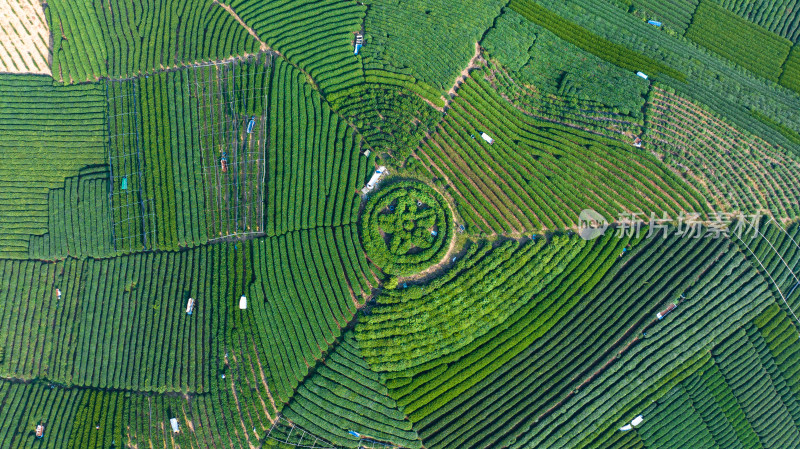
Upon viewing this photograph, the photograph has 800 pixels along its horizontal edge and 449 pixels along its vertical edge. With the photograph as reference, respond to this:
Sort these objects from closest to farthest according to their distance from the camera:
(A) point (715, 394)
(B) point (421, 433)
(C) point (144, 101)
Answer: (B) point (421, 433) < (A) point (715, 394) < (C) point (144, 101)

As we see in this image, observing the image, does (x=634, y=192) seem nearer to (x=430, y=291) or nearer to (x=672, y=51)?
(x=672, y=51)

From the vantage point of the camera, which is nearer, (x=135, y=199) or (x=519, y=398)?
(x=519, y=398)

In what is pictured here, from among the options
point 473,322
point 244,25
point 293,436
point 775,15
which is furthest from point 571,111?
point 293,436

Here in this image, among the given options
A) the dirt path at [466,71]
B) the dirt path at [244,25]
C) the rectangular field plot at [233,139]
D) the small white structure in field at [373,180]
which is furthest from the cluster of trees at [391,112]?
the dirt path at [244,25]

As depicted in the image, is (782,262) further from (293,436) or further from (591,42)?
(293,436)

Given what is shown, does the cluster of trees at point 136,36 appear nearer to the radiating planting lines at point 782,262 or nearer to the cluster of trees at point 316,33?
the cluster of trees at point 316,33

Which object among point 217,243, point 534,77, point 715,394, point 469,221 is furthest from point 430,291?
point 715,394
